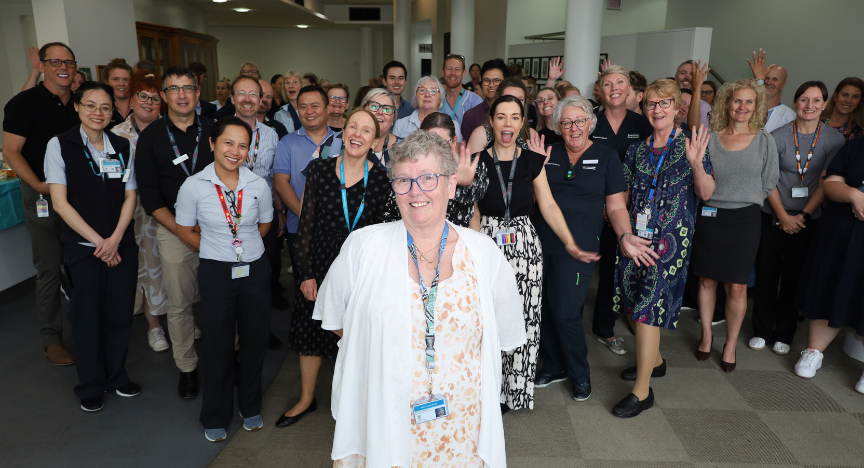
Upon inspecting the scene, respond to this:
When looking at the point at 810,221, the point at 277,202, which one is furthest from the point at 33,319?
the point at 810,221

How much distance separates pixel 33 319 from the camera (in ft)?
14.8

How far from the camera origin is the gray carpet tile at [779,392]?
3.26m

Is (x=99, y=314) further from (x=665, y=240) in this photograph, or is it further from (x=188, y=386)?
(x=665, y=240)

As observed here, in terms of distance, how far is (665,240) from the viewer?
3189 millimetres

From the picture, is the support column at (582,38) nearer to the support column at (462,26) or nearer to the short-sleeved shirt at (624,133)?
the short-sleeved shirt at (624,133)

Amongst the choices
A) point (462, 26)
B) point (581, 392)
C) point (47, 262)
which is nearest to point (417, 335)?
point (581, 392)

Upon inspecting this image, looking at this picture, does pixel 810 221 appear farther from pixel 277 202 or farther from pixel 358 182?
pixel 277 202

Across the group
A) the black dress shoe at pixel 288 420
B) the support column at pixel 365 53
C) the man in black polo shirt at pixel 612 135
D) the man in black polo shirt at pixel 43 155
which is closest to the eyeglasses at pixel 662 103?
the man in black polo shirt at pixel 612 135

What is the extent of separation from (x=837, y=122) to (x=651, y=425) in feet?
10.9

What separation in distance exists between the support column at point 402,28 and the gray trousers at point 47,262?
13.0 m

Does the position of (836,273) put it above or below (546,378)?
above

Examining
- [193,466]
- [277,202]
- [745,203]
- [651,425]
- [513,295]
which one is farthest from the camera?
[277,202]

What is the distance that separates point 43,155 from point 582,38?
20.5ft

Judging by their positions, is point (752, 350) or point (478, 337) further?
point (752, 350)
